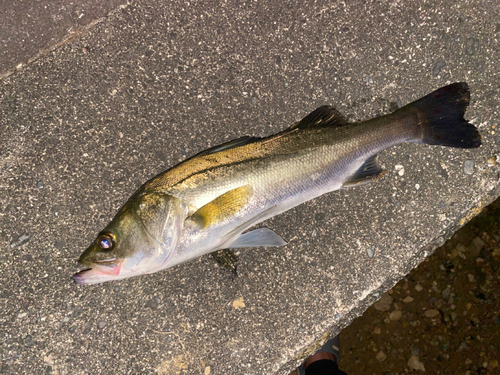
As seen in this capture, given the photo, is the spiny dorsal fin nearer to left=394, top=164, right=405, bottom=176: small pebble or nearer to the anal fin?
left=394, top=164, right=405, bottom=176: small pebble

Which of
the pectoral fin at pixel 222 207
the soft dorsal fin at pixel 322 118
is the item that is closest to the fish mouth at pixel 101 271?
the pectoral fin at pixel 222 207

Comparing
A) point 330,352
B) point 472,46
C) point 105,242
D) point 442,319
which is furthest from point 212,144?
point 442,319

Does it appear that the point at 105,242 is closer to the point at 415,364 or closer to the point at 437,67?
the point at 437,67

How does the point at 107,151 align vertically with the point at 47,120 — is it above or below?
below

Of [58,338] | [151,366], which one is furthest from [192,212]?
[58,338]

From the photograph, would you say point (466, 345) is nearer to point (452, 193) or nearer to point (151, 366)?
point (452, 193)

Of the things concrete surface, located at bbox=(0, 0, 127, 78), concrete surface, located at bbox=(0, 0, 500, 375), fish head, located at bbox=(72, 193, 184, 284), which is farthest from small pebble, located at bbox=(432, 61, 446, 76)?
concrete surface, located at bbox=(0, 0, 127, 78)

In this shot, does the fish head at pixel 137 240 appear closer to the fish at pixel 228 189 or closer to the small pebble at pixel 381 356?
the fish at pixel 228 189
